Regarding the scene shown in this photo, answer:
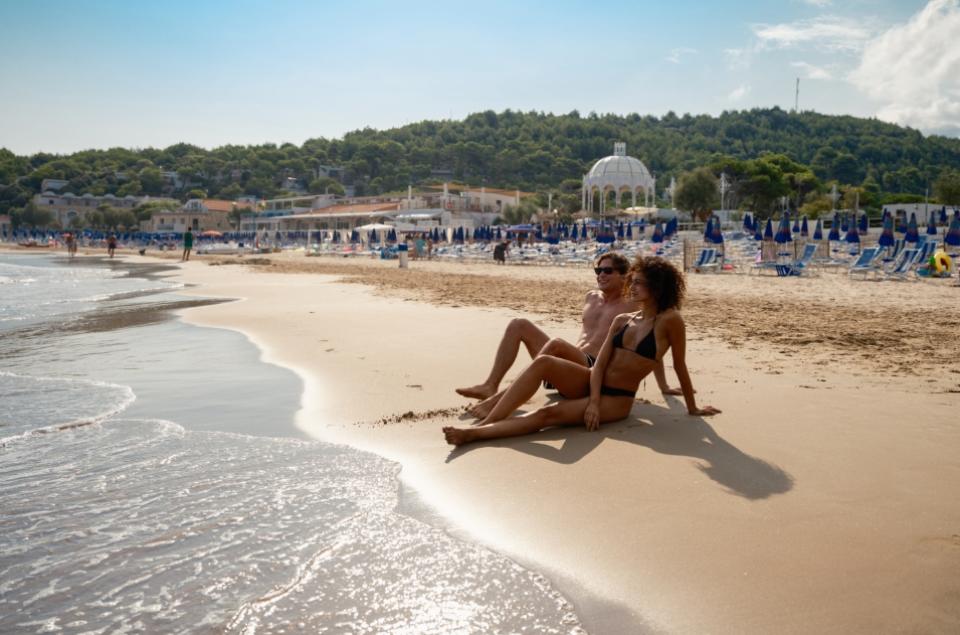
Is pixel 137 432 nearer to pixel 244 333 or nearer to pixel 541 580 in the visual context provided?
pixel 541 580

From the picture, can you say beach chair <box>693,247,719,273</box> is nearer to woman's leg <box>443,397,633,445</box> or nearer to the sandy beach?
the sandy beach

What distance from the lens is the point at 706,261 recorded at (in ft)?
64.3

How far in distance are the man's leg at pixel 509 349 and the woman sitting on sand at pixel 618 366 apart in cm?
49

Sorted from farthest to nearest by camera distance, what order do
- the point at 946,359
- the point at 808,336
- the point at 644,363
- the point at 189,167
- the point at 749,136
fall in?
the point at 189,167 → the point at 749,136 → the point at 808,336 → the point at 946,359 → the point at 644,363

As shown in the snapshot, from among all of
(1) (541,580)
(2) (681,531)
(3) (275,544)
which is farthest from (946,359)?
(3) (275,544)

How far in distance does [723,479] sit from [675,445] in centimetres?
47

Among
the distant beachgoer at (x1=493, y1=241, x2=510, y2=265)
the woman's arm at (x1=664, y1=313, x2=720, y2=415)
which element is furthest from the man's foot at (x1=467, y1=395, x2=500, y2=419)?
the distant beachgoer at (x1=493, y1=241, x2=510, y2=265)

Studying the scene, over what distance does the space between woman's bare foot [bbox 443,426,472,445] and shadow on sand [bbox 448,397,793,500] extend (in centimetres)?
5

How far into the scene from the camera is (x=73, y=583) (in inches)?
85.9

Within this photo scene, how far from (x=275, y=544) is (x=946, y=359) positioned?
516 centimetres

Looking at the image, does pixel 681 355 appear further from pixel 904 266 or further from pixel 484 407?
pixel 904 266

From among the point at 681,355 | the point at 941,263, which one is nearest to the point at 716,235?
the point at 941,263

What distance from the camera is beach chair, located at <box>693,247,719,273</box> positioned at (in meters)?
19.6

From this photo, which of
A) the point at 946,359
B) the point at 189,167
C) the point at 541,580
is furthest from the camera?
the point at 189,167
